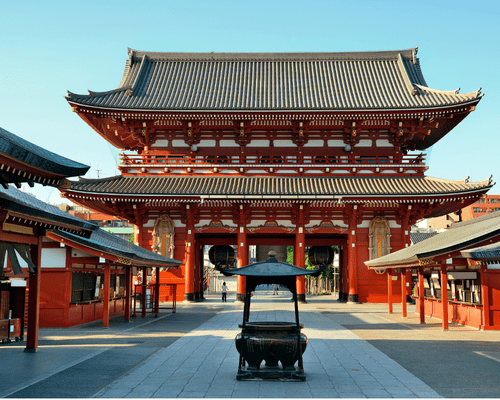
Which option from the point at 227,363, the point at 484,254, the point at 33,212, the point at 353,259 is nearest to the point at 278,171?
the point at 353,259

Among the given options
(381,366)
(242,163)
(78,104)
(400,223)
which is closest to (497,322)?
(381,366)

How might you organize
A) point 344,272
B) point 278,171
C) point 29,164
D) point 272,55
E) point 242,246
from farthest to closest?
point 272,55 → point 344,272 → point 278,171 → point 242,246 → point 29,164

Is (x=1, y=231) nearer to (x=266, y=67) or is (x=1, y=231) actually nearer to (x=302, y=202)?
(x=302, y=202)

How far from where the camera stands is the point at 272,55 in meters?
36.3

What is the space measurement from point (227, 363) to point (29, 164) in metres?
6.12

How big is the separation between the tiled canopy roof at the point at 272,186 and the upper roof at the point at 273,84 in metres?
4.24

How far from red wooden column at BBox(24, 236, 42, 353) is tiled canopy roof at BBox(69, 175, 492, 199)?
14205 mm

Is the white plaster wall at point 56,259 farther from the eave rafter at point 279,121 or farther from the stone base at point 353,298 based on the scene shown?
the stone base at point 353,298

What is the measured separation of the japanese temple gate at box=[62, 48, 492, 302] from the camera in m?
28.1

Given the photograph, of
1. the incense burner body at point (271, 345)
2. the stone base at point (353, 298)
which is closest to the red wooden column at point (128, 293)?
the incense burner body at point (271, 345)

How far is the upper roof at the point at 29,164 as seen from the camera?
342 inches

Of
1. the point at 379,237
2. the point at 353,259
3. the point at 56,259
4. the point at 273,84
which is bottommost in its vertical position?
the point at 56,259

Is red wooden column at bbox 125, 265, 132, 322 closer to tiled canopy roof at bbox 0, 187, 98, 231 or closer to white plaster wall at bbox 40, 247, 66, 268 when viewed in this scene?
white plaster wall at bbox 40, 247, 66, 268

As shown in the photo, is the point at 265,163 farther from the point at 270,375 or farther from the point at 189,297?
the point at 270,375
